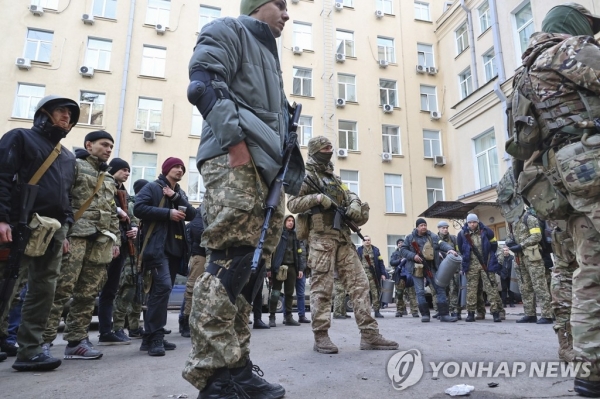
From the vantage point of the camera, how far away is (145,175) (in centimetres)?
1870

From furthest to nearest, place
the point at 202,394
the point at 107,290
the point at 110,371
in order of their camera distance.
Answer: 1. the point at 107,290
2. the point at 110,371
3. the point at 202,394

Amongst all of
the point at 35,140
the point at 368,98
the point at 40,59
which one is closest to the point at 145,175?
the point at 40,59

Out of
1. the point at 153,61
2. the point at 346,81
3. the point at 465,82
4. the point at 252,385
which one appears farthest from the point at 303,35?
the point at 252,385

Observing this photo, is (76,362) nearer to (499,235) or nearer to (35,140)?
→ (35,140)

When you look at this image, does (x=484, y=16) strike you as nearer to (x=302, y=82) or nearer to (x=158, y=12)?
(x=302, y=82)

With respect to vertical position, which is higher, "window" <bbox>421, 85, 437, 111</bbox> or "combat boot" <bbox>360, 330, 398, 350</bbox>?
"window" <bbox>421, 85, 437, 111</bbox>

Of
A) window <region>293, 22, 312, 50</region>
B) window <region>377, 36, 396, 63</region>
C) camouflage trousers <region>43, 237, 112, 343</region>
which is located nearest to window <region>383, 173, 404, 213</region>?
window <region>377, 36, 396, 63</region>

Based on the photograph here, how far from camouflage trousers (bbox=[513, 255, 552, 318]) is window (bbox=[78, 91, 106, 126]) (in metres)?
17.5

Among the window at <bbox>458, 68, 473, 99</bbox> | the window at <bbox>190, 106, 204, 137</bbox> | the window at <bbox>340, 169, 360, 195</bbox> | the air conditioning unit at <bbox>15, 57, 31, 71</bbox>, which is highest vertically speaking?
the window at <bbox>458, 68, 473, 99</bbox>

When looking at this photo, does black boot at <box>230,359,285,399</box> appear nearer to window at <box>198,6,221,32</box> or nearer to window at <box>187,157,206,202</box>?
window at <box>187,157,206,202</box>

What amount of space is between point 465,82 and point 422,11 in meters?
6.04

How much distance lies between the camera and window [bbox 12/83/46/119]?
17594mm

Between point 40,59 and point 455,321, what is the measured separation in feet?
64.8

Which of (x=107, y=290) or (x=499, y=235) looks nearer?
(x=107, y=290)
